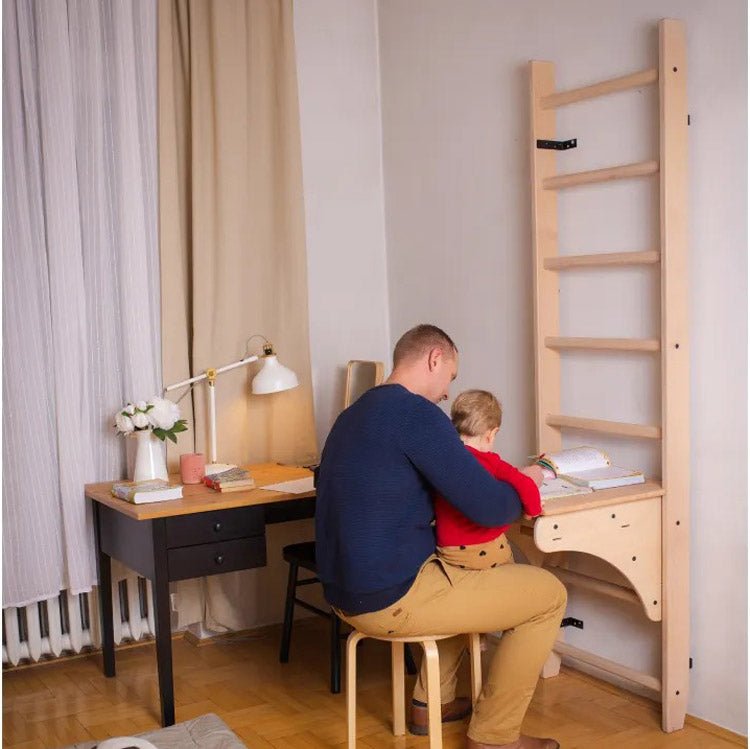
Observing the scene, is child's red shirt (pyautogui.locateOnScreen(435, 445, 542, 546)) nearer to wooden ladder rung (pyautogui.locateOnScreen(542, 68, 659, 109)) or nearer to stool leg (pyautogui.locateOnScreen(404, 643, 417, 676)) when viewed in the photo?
stool leg (pyautogui.locateOnScreen(404, 643, 417, 676))

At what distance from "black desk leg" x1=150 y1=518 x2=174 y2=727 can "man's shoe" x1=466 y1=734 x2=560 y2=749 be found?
912 mm

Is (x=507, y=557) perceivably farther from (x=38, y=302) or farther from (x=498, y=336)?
(x=38, y=302)

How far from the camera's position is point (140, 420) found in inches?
126

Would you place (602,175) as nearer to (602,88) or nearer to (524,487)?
(602,88)

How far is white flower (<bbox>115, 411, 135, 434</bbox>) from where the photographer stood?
10.5 ft

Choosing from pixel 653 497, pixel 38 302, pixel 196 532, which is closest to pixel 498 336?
pixel 653 497

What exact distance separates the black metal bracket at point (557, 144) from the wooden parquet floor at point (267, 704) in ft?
5.52

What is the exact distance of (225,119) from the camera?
3.60m

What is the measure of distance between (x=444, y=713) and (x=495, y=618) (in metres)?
0.59

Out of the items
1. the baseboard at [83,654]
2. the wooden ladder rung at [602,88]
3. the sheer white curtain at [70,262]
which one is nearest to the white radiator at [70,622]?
the baseboard at [83,654]

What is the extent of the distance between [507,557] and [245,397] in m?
1.42

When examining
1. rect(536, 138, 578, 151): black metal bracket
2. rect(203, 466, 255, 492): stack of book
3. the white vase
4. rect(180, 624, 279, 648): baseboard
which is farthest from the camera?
rect(180, 624, 279, 648): baseboard

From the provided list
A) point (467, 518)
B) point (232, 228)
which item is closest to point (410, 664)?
point (467, 518)

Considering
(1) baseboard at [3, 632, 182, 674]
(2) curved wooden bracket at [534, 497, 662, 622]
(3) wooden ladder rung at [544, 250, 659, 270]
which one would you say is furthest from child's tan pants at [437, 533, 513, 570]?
(1) baseboard at [3, 632, 182, 674]
